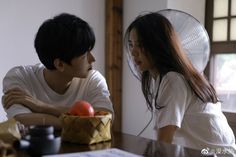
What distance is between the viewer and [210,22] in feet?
9.10

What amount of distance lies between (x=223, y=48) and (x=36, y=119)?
1768 mm

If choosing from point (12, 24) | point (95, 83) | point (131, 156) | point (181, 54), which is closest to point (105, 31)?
point (12, 24)

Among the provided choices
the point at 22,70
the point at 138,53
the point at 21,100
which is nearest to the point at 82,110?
the point at 21,100

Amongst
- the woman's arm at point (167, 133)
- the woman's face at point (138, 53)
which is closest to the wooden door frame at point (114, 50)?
the woman's face at point (138, 53)

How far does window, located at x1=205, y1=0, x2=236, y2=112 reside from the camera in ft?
8.62

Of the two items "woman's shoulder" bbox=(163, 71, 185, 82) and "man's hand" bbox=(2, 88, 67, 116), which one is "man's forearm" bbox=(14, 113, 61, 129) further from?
"woman's shoulder" bbox=(163, 71, 185, 82)

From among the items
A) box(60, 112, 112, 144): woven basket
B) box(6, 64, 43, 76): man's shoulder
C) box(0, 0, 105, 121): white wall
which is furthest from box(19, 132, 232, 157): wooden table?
box(0, 0, 105, 121): white wall

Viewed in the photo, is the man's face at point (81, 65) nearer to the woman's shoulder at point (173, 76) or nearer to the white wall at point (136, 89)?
the woman's shoulder at point (173, 76)

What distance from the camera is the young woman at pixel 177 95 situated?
4.42ft

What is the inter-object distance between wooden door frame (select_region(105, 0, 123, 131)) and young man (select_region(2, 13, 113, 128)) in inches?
55.9

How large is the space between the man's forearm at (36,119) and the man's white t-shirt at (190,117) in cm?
40

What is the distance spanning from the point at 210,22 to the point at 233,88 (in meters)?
0.55

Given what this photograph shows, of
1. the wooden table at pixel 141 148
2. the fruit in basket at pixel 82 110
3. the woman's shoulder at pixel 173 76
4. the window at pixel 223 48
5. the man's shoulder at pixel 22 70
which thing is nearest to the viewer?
the wooden table at pixel 141 148

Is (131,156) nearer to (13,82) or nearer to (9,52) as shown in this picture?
(13,82)
